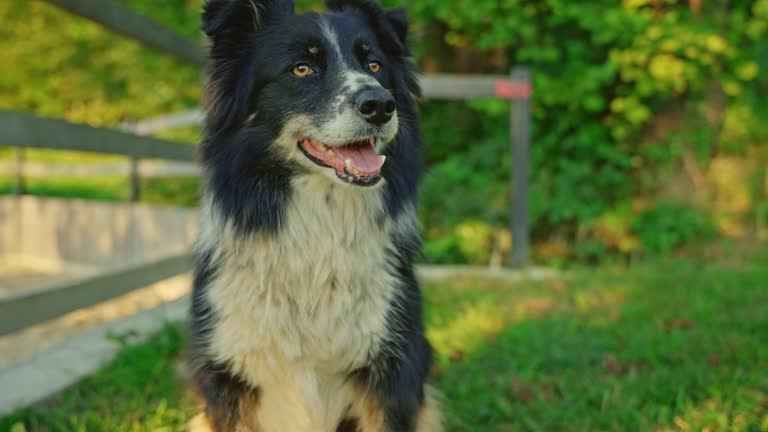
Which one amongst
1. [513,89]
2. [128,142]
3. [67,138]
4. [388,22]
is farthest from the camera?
[513,89]

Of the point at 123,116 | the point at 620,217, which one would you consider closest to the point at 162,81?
the point at 123,116

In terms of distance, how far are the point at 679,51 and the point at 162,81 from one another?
692 cm

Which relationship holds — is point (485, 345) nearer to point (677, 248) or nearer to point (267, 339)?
point (267, 339)

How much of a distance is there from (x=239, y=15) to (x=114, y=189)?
42.9ft

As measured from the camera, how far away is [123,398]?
3.07m

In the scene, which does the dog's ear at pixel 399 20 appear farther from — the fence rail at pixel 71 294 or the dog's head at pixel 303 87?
the fence rail at pixel 71 294

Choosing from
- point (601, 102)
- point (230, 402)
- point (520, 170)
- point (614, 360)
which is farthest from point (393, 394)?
point (601, 102)

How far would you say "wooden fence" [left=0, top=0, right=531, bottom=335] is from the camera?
3045 millimetres

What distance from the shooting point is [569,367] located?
139 inches

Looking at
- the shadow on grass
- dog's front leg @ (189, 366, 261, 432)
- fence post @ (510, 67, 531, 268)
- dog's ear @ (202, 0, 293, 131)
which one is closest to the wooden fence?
fence post @ (510, 67, 531, 268)

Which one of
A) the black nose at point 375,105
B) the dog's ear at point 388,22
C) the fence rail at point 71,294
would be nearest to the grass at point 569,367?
the fence rail at point 71,294

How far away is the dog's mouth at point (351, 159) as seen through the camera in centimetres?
225

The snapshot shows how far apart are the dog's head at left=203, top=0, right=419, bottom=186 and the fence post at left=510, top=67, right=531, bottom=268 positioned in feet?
12.7

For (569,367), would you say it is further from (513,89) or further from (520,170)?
(513,89)
